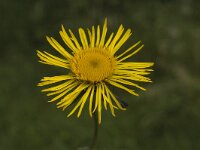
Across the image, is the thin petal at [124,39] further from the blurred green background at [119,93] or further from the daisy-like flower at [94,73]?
the blurred green background at [119,93]

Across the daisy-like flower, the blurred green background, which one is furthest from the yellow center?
the blurred green background

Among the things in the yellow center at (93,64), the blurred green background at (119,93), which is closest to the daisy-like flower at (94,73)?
the yellow center at (93,64)

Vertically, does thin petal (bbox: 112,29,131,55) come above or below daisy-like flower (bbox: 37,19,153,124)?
above

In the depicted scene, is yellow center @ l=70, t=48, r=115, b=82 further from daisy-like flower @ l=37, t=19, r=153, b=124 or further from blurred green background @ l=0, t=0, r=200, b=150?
Result: blurred green background @ l=0, t=0, r=200, b=150

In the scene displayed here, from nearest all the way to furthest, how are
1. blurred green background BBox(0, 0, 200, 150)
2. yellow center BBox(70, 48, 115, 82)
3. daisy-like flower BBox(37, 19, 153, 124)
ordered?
daisy-like flower BBox(37, 19, 153, 124)
yellow center BBox(70, 48, 115, 82)
blurred green background BBox(0, 0, 200, 150)

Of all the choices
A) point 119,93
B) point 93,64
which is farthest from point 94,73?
point 119,93
